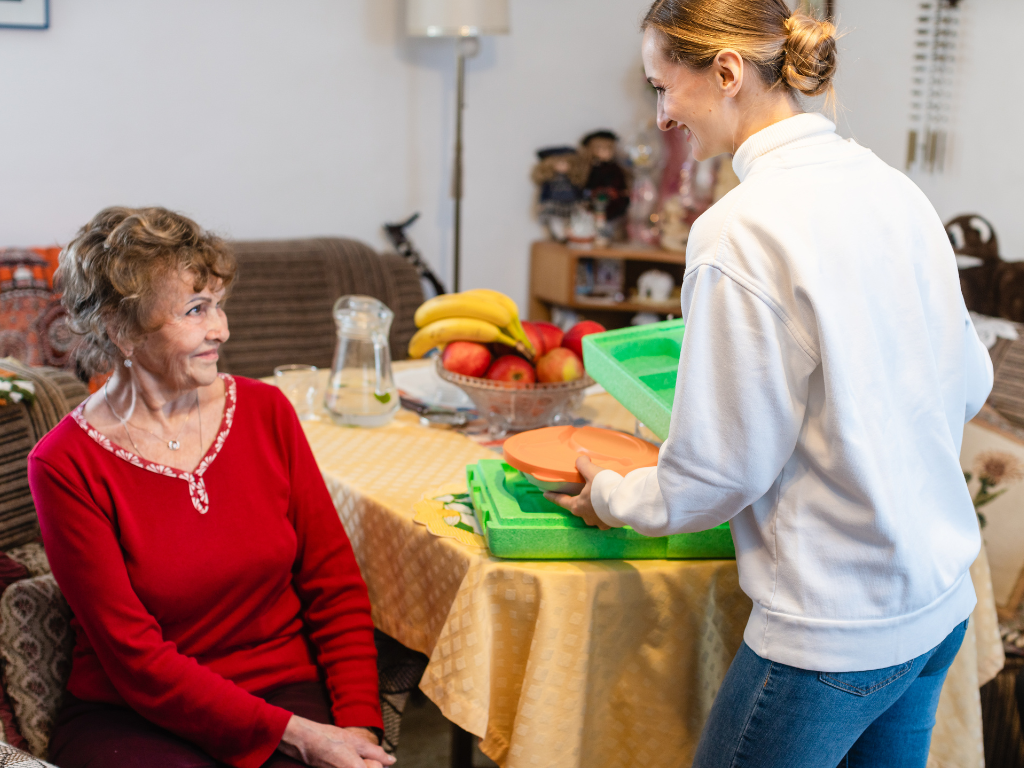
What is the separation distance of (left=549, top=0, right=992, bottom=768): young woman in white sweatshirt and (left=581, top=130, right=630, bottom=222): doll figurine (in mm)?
2645

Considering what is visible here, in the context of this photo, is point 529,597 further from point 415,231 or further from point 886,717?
point 415,231

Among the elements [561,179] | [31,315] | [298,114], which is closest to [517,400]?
[31,315]

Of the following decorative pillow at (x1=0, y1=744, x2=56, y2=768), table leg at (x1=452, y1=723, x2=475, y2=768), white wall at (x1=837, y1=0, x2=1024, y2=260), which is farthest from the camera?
white wall at (x1=837, y1=0, x2=1024, y2=260)

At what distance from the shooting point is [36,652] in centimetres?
126

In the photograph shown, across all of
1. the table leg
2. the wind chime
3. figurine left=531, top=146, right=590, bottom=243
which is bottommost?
the table leg

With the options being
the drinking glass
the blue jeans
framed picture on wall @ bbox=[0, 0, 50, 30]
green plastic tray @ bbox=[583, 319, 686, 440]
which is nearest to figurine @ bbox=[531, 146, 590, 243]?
A: framed picture on wall @ bbox=[0, 0, 50, 30]

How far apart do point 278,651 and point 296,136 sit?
2251mm

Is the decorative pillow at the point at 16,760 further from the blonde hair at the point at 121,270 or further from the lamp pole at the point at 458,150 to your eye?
the lamp pole at the point at 458,150

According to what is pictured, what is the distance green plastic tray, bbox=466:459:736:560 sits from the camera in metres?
1.12

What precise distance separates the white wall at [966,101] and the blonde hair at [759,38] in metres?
2.12

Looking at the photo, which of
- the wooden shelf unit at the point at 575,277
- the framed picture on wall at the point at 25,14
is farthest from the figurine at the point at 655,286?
the framed picture on wall at the point at 25,14

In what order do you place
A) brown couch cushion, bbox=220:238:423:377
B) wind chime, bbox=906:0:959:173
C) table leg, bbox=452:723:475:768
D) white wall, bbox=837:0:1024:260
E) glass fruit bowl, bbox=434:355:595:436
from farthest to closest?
wind chime, bbox=906:0:959:173, white wall, bbox=837:0:1024:260, brown couch cushion, bbox=220:238:423:377, table leg, bbox=452:723:475:768, glass fruit bowl, bbox=434:355:595:436

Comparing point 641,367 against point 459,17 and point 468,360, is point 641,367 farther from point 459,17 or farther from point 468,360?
point 459,17

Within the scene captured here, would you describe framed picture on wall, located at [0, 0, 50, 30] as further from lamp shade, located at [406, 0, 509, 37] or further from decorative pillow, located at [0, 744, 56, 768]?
decorative pillow, located at [0, 744, 56, 768]
